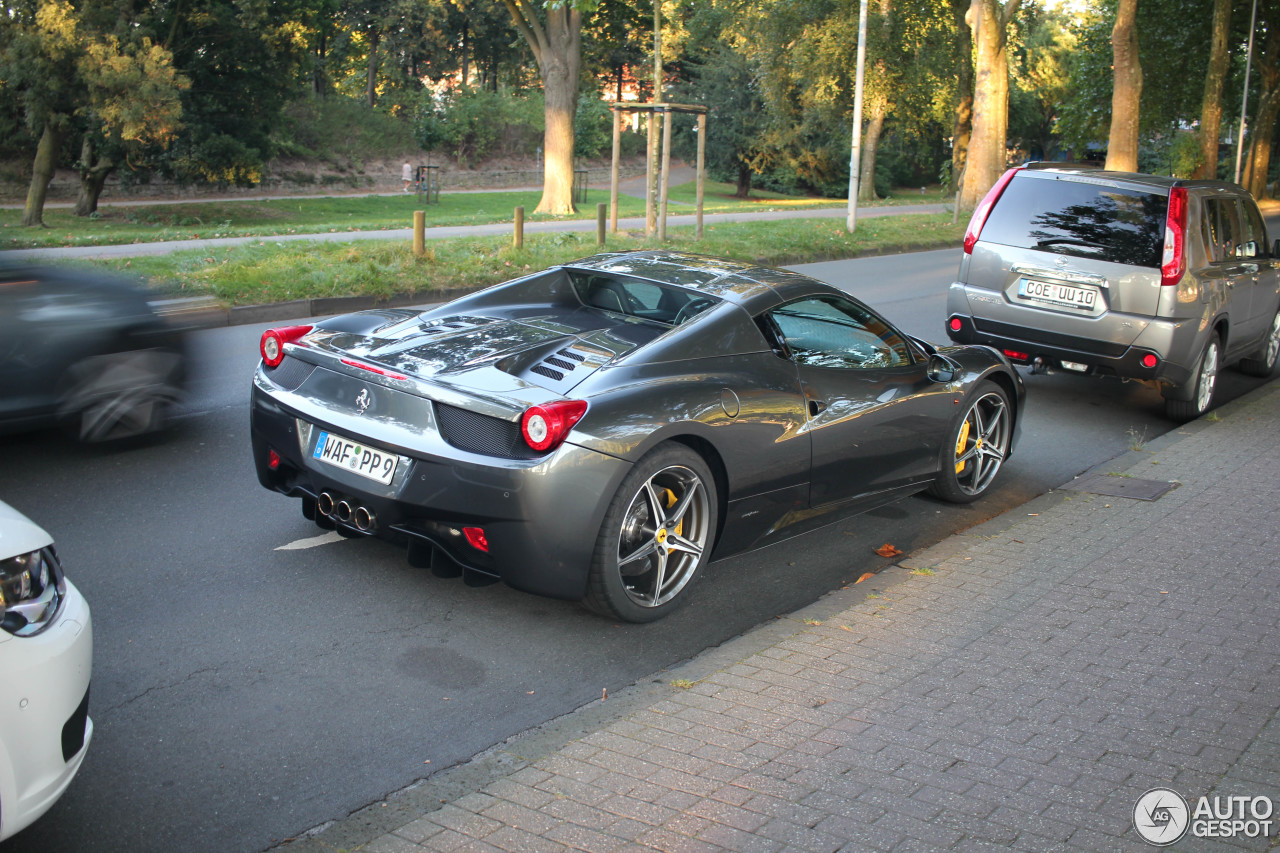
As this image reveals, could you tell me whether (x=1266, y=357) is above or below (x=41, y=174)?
below

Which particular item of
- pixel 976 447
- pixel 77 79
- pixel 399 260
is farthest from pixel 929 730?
pixel 77 79

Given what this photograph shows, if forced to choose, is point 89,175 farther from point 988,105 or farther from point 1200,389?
point 1200,389

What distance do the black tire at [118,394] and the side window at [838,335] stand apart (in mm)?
3825

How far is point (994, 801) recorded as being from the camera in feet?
10.3

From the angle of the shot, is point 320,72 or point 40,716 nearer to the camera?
point 40,716

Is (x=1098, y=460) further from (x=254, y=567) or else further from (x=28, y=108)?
(x=28, y=108)

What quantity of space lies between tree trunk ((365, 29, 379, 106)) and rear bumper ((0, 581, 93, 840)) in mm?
61862

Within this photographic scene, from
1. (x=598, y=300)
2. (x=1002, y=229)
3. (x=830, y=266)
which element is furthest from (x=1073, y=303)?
(x=830, y=266)

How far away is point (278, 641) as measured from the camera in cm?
421

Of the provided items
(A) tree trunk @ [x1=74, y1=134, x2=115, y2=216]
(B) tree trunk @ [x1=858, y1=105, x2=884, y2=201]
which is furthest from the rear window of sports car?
(B) tree trunk @ [x1=858, y1=105, x2=884, y2=201]

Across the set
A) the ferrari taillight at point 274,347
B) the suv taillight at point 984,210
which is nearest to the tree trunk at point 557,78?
the suv taillight at point 984,210

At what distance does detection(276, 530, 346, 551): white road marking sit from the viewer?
17.0 ft

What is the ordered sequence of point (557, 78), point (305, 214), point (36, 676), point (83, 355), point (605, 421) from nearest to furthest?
point (36, 676) < point (605, 421) < point (83, 355) < point (557, 78) < point (305, 214)

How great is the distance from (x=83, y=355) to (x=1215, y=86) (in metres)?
41.0
